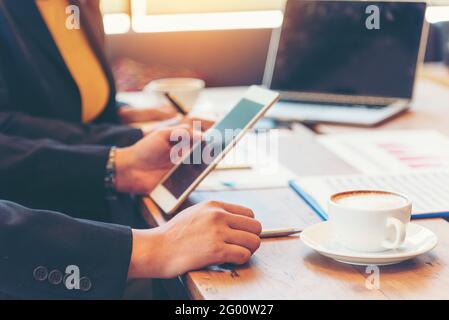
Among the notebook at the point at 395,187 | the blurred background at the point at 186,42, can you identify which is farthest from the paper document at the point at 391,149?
the blurred background at the point at 186,42

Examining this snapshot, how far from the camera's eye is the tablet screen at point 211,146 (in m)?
1.23

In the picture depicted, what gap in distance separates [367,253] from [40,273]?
0.42 m

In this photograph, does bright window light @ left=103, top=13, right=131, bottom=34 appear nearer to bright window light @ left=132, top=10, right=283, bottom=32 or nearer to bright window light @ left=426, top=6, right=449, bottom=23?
bright window light @ left=132, top=10, right=283, bottom=32

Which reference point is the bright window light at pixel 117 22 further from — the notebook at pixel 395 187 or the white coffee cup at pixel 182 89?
the notebook at pixel 395 187

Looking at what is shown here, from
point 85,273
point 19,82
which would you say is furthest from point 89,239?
point 19,82

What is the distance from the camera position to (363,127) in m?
1.77

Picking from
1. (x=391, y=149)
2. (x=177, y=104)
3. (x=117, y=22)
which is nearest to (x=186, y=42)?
(x=117, y=22)

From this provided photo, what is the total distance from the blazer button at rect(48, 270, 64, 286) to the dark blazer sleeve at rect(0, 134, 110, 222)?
41 cm

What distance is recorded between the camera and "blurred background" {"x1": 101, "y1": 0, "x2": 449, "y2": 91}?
10.2 feet

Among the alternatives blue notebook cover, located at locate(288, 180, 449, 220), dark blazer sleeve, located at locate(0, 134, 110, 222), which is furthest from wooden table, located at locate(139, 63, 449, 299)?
dark blazer sleeve, located at locate(0, 134, 110, 222)

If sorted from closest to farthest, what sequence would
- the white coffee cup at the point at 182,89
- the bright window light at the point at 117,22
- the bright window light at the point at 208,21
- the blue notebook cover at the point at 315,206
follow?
the blue notebook cover at the point at 315,206 < the white coffee cup at the point at 182,89 < the bright window light at the point at 117,22 < the bright window light at the point at 208,21
